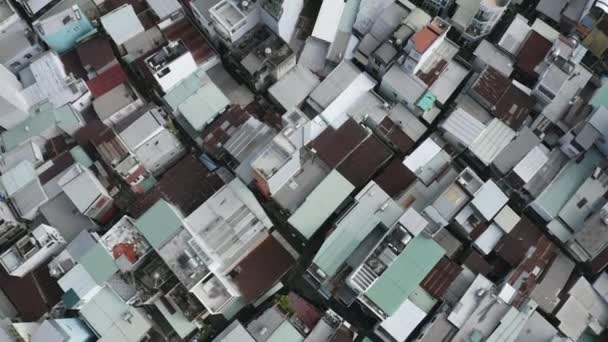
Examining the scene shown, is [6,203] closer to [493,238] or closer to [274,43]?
[274,43]

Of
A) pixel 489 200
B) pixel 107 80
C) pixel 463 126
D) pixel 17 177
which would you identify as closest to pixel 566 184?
pixel 489 200

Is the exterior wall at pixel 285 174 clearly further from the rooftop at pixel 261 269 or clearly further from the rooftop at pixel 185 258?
the rooftop at pixel 185 258

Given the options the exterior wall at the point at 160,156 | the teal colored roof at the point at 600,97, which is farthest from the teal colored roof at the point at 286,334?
→ the teal colored roof at the point at 600,97

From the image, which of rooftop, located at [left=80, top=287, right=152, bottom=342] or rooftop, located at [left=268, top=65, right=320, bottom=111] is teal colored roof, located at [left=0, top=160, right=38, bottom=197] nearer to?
rooftop, located at [left=80, top=287, right=152, bottom=342]

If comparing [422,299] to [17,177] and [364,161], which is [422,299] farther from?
[17,177]

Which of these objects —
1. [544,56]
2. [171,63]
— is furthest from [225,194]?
[544,56]
